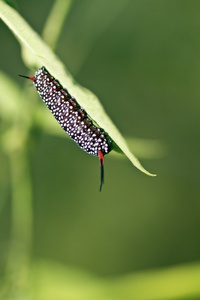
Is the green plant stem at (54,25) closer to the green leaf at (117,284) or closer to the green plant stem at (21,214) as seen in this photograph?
the green plant stem at (21,214)

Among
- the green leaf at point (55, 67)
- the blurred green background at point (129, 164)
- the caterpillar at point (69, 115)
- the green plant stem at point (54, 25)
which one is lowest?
the blurred green background at point (129, 164)

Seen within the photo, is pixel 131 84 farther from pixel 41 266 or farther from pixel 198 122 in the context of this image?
pixel 41 266

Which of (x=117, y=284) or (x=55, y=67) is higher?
(x=55, y=67)

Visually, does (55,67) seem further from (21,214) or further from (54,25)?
(21,214)

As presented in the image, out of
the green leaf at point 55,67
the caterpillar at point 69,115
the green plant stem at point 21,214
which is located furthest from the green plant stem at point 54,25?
the green leaf at point 55,67

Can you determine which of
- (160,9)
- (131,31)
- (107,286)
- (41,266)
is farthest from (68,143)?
(107,286)

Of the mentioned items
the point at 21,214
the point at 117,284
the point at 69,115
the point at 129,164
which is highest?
the point at 69,115

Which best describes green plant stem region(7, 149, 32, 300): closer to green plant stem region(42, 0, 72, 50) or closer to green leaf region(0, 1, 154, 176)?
green plant stem region(42, 0, 72, 50)

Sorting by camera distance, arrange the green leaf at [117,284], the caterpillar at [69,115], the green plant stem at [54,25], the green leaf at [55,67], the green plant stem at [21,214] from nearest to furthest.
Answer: the green leaf at [55,67] < the caterpillar at [69,115] < the green leaf at [117,284] < the green plant stem at [54,25] < the green plant stem at [21,214]

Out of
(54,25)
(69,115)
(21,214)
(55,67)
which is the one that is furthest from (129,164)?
(55,67)
